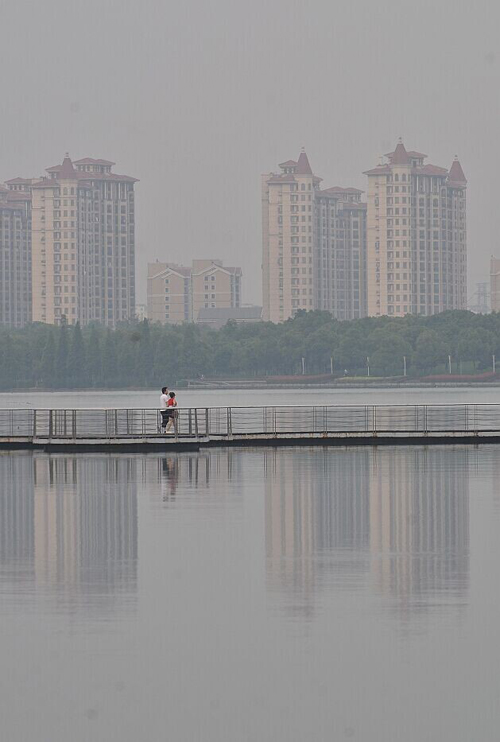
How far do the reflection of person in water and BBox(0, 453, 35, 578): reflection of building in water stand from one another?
2212 millimetres

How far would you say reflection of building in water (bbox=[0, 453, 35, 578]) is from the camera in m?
16.2

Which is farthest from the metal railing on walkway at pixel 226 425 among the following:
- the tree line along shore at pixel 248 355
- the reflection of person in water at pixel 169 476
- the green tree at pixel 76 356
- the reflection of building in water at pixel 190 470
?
the green tree at pixel 76 356

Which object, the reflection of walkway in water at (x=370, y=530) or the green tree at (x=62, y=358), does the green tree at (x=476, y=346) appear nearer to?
the green tree at (x=62, y=358)

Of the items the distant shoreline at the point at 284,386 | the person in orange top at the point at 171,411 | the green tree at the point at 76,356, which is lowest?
the distant shoreline at the point at 284,386

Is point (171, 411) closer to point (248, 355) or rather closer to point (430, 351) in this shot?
point (430, 351)

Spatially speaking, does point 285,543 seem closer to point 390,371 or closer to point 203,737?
point 203,737

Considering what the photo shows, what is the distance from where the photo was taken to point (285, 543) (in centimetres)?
1770

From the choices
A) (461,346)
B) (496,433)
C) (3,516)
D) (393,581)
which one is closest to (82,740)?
(393,581)

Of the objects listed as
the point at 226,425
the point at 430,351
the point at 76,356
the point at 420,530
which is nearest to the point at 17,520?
the point at 420,530

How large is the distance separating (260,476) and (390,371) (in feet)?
538

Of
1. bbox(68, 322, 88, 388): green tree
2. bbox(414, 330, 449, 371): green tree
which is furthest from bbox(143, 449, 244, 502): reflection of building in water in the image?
bbox(68, 322, 88, 388): green tree

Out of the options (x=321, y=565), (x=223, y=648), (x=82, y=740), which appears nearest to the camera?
(x=82, y=740)

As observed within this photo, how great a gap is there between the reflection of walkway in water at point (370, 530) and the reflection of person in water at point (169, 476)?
5.33 ft

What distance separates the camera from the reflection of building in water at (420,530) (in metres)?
14.4
